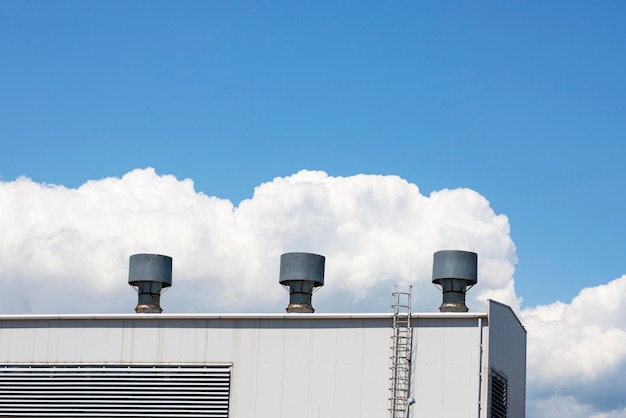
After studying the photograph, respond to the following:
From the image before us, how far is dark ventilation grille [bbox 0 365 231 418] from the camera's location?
1850 inches

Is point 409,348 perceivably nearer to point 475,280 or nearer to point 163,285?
point 475,280

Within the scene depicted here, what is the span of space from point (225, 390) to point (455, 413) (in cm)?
954

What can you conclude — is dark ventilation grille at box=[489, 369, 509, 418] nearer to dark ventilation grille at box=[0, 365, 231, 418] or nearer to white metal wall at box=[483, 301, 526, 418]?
white metal wall at box=[483, 301, 526, 418]

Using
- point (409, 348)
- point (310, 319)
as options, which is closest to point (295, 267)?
point (310, 319)

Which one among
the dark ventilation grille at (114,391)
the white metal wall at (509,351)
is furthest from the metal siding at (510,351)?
the dark ventilation grille at (114,391)

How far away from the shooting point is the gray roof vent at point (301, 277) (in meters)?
50.9

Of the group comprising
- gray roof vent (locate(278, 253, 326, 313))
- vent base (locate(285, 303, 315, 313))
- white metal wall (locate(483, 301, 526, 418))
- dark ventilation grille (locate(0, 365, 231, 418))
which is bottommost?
dark ventilation grille (locate(0, 365, 231, 418))

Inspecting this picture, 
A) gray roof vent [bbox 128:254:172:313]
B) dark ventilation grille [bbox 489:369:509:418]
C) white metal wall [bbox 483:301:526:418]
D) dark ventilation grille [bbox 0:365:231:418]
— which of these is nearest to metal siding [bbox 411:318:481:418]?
white metal wall [bbox 483:301:526:418]

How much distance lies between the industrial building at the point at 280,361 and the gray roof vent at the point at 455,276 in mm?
51

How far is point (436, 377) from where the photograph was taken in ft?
148

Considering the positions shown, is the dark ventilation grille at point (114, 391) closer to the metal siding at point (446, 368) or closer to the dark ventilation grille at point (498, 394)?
the metal siding at point (446, 368)

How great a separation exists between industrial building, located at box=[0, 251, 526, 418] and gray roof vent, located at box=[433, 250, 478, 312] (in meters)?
0.05

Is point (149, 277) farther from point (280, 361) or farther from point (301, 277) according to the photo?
point (280, 361)

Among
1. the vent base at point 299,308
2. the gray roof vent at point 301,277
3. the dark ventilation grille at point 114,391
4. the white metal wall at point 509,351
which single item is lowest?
the dark ventilation grille at point 114,391
